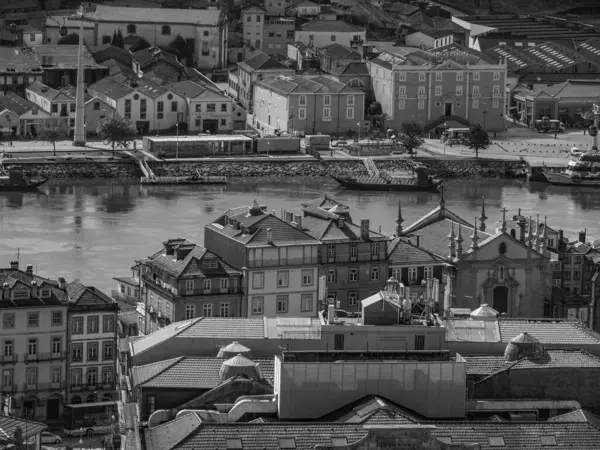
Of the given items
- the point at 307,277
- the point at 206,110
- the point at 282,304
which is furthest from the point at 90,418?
the point at 206,110

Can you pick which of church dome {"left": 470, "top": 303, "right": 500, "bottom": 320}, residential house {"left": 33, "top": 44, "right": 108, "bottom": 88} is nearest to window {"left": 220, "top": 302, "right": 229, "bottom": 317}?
church dome {"left": 470, "top": 303, "right": 500, "bottom": 320}

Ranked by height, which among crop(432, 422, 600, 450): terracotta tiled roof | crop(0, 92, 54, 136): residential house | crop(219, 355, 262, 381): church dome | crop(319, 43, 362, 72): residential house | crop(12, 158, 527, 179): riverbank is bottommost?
crop(432, 422, 600, 450): terracotta tiled roof

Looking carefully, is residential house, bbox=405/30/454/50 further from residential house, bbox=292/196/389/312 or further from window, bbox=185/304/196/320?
window, bbox=185/304/196/320

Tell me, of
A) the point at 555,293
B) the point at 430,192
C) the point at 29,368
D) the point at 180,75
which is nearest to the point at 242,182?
the point at 430,192

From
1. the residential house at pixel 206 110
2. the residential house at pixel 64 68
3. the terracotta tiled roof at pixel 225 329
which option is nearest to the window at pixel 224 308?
→ the terracotta tiled roof at pixel 225 329

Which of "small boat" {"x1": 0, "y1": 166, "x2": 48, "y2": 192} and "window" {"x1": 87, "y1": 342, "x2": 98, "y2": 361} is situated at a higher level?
"small boat" {"x1": 0, "y1": 166, "x2": 48, "y2": 192}

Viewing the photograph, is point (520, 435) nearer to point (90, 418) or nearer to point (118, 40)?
point (90, 418)
